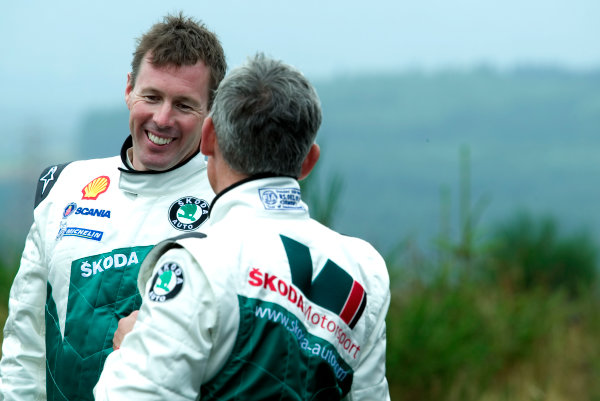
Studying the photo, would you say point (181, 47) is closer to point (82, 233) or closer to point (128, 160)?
point (128, 160)

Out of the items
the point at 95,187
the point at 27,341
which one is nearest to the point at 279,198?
the point at 95,187

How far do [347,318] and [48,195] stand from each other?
125cm

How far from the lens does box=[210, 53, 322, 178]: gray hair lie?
1.90 metres

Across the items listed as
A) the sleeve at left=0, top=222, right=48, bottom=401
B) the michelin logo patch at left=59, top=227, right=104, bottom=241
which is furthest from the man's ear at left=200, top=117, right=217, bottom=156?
the sleeve at left=0, top=222, right=48, bottom=401

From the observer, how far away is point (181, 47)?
8.50 ft

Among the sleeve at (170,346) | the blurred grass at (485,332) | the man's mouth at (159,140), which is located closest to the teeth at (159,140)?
the man's mouth at (159,140)

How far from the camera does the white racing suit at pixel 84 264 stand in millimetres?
2484

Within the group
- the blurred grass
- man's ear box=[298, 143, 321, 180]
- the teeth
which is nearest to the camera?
man's ear box=[298, 143, 321, 180]

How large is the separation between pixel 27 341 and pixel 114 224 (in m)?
0.47

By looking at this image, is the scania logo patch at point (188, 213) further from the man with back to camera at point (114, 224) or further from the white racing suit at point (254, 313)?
the white racing suit at point (254, 313)

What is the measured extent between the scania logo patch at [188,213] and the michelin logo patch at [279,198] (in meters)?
0.67

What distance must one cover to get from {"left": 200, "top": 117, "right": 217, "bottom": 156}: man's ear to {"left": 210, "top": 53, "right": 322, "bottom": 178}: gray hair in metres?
0.02

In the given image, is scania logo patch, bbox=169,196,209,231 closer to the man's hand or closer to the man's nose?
the man's nose

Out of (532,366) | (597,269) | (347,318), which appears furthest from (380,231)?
(347,318)
